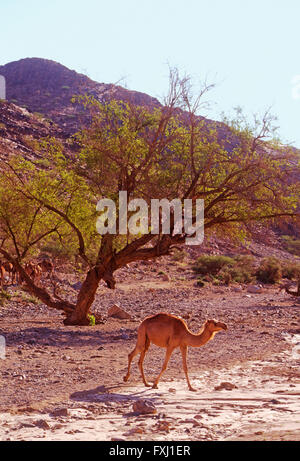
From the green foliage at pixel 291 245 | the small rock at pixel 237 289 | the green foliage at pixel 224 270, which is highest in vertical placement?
the green foliage at pixel 291 245

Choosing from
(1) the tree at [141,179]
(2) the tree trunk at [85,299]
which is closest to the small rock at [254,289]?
(1) the tree at [141,179]

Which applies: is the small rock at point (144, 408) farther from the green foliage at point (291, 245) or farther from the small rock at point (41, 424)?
the green foliage at point (291, 245)

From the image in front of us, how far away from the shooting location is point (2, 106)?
192ft

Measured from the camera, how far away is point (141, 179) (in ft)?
49.8

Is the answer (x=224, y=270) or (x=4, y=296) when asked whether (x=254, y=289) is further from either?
(x=4, y=296)

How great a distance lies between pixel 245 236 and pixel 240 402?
31.8 feet

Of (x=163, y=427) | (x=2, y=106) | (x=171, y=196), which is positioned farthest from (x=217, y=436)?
(x=2, y=106)

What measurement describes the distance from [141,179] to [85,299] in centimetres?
374

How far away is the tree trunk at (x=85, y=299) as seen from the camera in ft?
51.8

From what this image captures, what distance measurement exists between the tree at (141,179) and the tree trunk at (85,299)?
0.03 m

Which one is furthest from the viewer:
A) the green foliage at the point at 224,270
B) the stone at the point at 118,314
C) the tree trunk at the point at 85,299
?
the green foliage at the point at 224,270

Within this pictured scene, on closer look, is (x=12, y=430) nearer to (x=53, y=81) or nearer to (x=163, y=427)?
(x=163, y=427)

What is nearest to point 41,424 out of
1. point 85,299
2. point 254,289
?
point 85,299

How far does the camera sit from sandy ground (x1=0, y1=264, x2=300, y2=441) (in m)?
6.25
